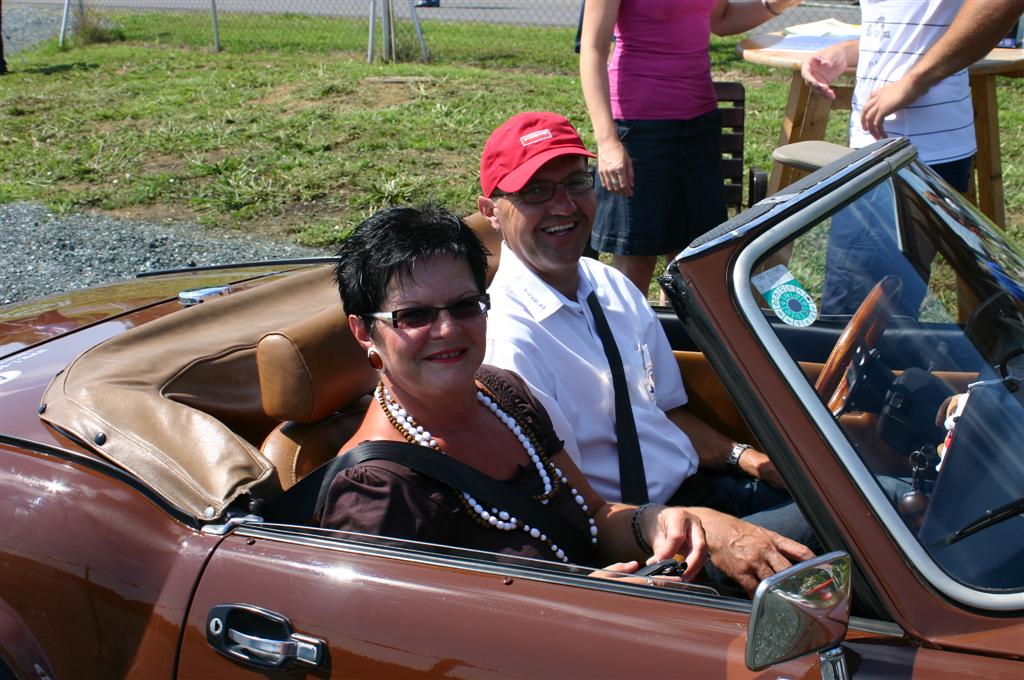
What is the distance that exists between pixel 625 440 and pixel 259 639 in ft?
3.57

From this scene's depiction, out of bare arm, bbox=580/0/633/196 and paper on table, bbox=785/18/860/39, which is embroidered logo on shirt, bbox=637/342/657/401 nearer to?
bare arm, bbox=580/0/633/196

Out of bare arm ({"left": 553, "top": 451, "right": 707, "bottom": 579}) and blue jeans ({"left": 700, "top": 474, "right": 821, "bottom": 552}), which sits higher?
bare arm ({"left": 553, "top": 451, "right": 707, "bottom": 579})

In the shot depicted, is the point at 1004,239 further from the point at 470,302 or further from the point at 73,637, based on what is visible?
the point at 73,637

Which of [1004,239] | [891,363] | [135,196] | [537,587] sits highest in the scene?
[1004,239]

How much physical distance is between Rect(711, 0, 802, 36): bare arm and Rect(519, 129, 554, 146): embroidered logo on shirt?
185cm

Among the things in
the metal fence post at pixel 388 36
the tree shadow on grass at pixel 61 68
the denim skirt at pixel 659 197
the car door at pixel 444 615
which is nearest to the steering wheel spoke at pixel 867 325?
the car door at pixel 444 615

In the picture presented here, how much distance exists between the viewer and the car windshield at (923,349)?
1.57 meters

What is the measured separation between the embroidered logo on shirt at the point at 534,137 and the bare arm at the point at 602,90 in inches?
35.4

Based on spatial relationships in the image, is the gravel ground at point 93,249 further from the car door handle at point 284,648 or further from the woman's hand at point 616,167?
the car door handle at point 284,648

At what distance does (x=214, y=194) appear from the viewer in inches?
293

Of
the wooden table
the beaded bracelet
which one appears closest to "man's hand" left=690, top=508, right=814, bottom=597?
the beaded bracelet

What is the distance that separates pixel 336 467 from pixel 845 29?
4206 millimetres

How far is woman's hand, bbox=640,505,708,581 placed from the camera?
6.57ft

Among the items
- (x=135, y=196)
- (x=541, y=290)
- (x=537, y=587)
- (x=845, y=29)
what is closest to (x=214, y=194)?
(x=135, y=196)
